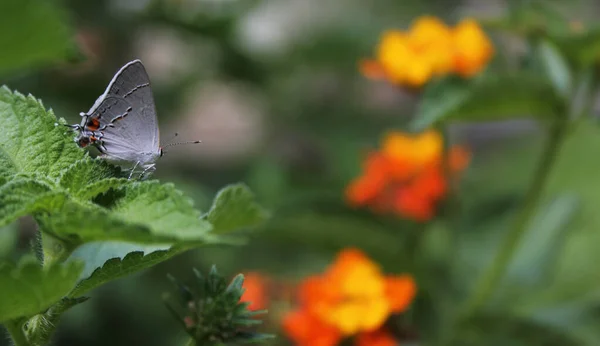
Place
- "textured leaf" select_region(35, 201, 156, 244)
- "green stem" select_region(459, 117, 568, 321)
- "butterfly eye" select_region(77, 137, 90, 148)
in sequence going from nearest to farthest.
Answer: "textured leaf" select_region(35, 201, 156, 244) < "butterfly eye" select_region(77, 137, 90, 148) < "green stem" select_region(459, 117, 568, 321)

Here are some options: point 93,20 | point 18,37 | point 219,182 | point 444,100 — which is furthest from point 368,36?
point 18,37

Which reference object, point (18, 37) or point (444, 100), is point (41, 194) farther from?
point (444, 100)

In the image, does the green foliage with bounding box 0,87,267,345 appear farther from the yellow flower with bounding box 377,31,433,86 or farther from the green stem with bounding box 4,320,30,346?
the yellow flower with bounding box 377,31,433,86

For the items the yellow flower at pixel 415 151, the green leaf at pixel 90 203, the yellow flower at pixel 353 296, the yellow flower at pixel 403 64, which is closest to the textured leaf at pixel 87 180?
the green leaf at pixel 90 203

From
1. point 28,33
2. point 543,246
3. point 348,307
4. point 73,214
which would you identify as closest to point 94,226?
point 73,214

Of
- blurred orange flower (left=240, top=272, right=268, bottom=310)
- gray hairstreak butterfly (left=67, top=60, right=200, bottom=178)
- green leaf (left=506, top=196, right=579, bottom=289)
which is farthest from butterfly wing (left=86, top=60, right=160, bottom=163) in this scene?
green leaf (left=506, top=196, right=579, bottom=289)
